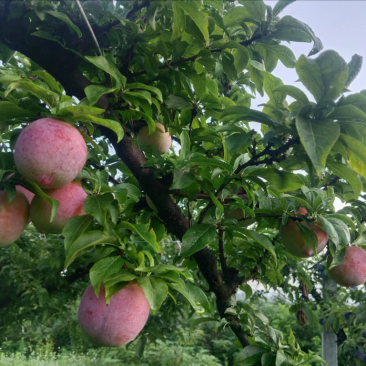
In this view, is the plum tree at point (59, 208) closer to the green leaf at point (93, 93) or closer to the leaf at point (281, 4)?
the green leaf at point (93, 93)

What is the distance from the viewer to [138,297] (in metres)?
0.72

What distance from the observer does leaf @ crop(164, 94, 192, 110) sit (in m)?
0.98

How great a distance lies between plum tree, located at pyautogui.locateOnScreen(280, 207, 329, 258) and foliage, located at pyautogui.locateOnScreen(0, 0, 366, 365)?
4cm

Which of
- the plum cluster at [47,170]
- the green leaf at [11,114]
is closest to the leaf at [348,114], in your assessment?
the plum cluster at [47,170]

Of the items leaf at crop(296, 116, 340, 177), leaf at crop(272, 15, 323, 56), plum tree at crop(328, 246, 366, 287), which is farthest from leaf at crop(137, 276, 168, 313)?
plum tree at crop(328, 246, 366, 287)

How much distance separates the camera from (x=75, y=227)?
68 cm

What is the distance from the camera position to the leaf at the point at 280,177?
2.59ft

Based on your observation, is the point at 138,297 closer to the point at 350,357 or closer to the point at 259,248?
the point at 259,248

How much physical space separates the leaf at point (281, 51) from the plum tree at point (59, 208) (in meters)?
0.58

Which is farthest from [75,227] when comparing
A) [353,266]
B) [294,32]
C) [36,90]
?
[353,266]

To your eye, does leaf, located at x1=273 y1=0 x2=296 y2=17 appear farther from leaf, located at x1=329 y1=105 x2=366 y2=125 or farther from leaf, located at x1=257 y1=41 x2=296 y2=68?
leaf, located at x1=329 y1=105 x2=366 y2=125

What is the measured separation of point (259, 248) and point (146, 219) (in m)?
0.47

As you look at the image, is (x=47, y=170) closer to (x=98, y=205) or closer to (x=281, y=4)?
(x=98, y=205)

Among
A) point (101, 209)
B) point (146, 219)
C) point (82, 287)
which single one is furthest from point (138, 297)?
point (82, 287)
